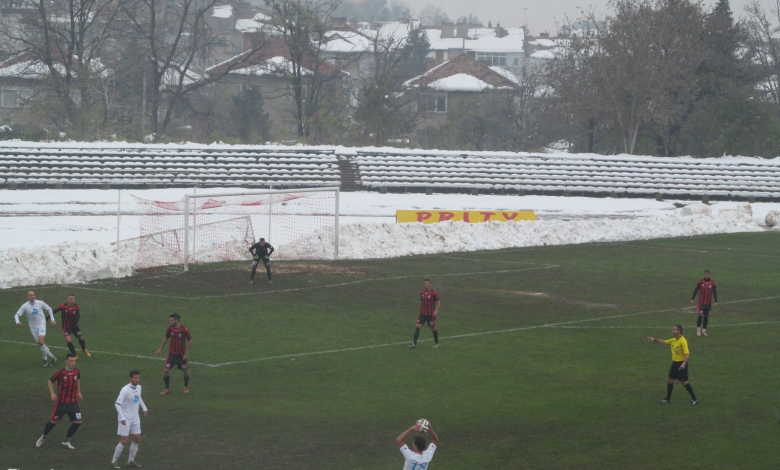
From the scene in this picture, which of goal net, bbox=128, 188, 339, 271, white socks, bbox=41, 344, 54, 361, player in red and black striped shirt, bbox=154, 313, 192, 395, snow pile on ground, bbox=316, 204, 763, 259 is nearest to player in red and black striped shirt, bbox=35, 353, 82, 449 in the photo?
player in red and black striped shirt, bbox=154, 313, 192, 395

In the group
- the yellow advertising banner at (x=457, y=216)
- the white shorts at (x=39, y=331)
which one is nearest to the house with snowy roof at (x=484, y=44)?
the yellow advertising banner at (x=457, y=216)

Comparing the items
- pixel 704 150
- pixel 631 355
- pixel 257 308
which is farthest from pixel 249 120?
pixel 631 355

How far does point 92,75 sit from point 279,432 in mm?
60060

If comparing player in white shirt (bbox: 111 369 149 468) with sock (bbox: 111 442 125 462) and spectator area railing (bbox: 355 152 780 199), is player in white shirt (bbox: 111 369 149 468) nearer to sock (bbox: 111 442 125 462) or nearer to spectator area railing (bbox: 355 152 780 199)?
sock (bbox: 111 442 125 462)

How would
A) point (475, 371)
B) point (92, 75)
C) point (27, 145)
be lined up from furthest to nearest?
point (92, 75) < point (27, 145) < point (475, 371)

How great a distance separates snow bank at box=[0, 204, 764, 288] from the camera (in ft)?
95.4

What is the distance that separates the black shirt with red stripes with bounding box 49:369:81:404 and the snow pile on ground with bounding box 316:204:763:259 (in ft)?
69.8

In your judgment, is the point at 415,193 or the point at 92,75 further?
the point at 92,75

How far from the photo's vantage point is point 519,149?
253 ft

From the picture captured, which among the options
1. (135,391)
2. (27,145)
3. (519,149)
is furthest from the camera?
(519,149)

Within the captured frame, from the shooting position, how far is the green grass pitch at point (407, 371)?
1506cm

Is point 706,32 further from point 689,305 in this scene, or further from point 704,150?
point 689,305

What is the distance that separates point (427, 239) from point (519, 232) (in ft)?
14.5

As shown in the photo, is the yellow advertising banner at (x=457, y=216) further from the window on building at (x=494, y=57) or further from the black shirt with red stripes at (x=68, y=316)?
the window on building at (x=494, y=57)
